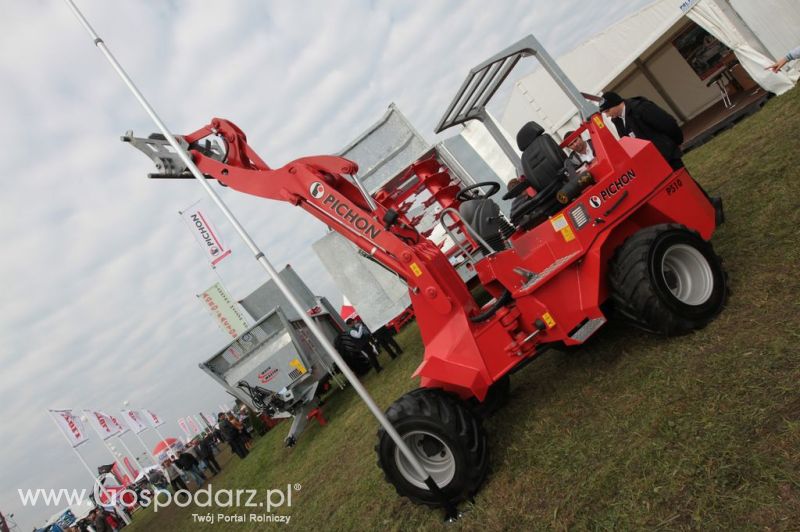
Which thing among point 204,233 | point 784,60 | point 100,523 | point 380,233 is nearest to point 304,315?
point 380,233

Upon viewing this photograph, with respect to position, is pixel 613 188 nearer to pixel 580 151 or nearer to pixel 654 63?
pixel 580 151

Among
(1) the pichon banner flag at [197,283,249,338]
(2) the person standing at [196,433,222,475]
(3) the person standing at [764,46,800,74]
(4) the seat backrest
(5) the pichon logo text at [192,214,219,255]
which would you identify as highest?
(5) the pichon logo text at [192,214,219,255]

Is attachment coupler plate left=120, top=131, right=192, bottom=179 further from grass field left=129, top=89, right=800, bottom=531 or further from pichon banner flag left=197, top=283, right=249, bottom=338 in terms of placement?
pichon banner flag left=197, top=283, right=249, bottom=338

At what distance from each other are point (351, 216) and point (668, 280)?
107 inches

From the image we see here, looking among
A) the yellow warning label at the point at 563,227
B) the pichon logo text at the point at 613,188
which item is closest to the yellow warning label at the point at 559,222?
the yellow warning label at the point at 563,227

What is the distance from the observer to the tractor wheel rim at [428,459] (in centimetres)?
394

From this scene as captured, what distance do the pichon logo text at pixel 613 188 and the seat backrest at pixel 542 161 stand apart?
0.46 m

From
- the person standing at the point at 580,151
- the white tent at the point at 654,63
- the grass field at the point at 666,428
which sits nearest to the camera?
the grass field at the point at 666,428

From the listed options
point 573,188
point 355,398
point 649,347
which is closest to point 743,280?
point 649,347

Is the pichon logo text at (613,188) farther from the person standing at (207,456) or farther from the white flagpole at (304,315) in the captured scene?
the person standing at (207,456)

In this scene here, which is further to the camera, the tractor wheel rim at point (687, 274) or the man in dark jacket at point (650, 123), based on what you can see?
the man in dark jacket at point (650, 123)

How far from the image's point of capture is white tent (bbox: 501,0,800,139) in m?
10.4

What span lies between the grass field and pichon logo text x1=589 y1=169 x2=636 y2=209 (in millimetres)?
1225

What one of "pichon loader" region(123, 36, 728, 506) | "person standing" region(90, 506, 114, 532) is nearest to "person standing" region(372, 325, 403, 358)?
"pichon loader" region(123, 36, 728, 506)
